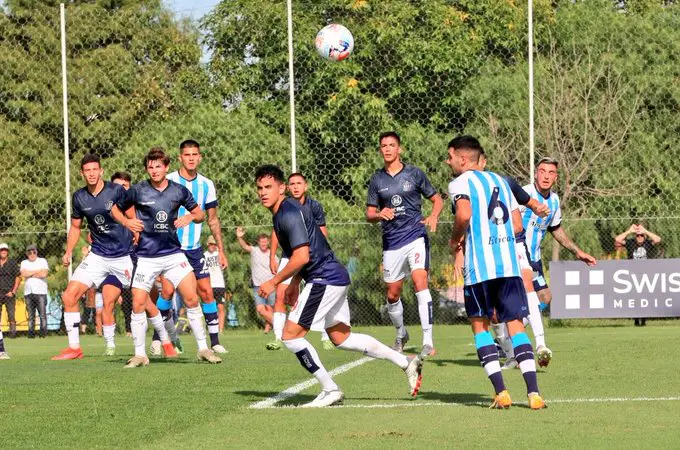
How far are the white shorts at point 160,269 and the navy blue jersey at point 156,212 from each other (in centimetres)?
7

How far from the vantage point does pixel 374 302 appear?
2436cm

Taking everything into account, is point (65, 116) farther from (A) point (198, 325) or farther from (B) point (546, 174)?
(B) point (546, 174)

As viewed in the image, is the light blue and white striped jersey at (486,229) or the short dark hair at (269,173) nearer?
the light blue and white striped jersey at (486,229)

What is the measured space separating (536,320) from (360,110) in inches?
494

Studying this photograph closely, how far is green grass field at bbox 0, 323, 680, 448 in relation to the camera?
7.87m

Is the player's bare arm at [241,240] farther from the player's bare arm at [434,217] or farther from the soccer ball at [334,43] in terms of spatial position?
the player's bare arm at [434,217]

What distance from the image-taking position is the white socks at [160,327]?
15000 mm

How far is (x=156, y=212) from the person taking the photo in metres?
13.6

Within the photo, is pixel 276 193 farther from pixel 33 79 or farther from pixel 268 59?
pixel 33 79

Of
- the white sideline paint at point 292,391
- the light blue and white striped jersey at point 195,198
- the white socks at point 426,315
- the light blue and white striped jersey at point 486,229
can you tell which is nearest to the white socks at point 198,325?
the light blue and white striped jersey at point 195,198

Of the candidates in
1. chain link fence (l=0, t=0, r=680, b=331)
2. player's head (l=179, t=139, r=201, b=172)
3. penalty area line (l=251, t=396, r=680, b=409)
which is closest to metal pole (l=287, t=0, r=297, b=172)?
chain link fence (l=0, t=0, r=680, b=331)

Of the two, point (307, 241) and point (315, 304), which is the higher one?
point (307, 241)

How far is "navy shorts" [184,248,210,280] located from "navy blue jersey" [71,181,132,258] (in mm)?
758

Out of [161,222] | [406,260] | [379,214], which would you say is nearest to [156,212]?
[161,222]
